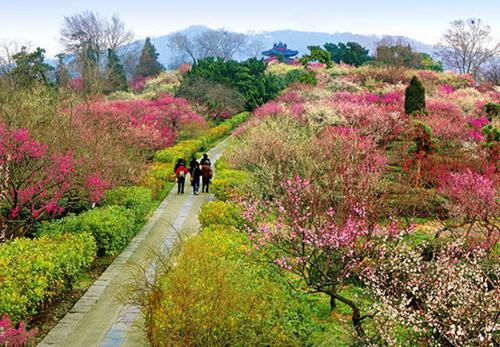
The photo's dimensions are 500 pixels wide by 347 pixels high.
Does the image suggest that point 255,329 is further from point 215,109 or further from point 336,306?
point 215,109

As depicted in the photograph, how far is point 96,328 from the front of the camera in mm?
8789

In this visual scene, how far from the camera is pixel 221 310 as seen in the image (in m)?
6.79

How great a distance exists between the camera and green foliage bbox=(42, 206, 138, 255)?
39.1 feet

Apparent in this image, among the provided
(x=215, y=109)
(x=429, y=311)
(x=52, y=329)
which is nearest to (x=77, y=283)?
(x=52, y=329)

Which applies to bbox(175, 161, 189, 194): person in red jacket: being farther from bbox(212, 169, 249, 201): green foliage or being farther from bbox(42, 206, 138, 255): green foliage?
bbox(42, 206, 138, 255): green foliage

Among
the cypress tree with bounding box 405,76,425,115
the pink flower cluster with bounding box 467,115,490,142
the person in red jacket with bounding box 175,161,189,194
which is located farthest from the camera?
the cypress tree with bounding box 405,76,425,115

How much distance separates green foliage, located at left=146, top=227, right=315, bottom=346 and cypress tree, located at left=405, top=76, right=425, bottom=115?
64.4ft

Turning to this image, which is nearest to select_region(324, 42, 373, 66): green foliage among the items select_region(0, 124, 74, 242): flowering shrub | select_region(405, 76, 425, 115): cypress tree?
select_region(405, 76, 425, 115): cypress tree

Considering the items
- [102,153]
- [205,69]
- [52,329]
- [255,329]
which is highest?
[205,69]

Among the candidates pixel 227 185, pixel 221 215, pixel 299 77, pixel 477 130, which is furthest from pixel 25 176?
pixel 299 77

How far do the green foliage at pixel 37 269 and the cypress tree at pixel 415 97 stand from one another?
19.5 meters

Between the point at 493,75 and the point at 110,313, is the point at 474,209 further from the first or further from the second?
the point at 493,75

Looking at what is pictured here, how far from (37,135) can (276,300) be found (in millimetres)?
10049

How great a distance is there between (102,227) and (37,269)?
331 centimetres
